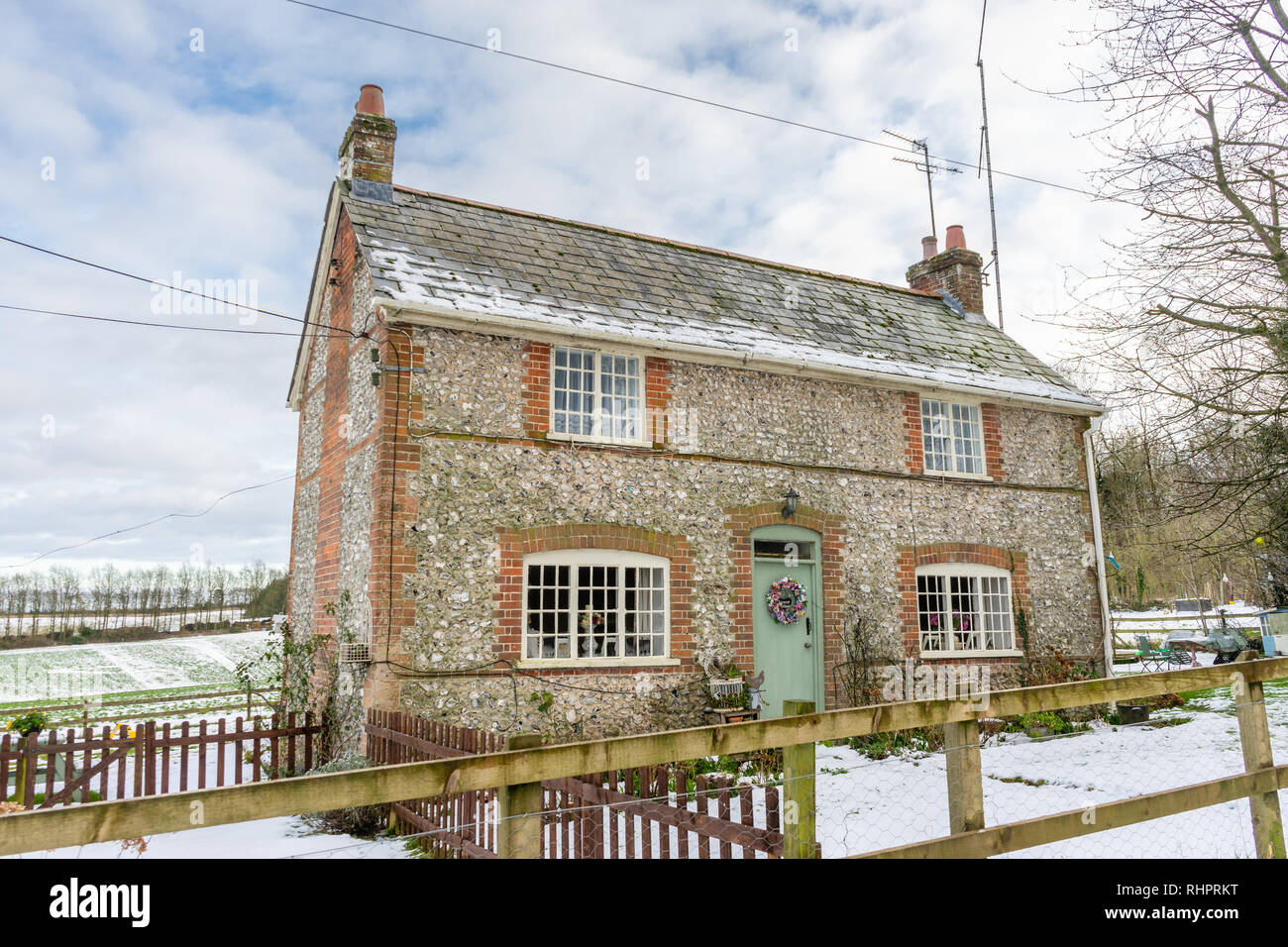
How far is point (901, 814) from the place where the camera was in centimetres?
732

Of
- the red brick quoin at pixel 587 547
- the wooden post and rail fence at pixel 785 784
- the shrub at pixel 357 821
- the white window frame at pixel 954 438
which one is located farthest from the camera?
the white window frame at pixel 954 438

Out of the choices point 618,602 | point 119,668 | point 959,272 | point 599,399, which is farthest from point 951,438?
point 119,668

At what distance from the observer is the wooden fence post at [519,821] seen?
289cm

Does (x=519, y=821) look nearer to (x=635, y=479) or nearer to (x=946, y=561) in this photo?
(x=635, y=479)

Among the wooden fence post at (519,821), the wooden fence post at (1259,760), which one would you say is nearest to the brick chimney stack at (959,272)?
the wooden fence post at (1259,760)

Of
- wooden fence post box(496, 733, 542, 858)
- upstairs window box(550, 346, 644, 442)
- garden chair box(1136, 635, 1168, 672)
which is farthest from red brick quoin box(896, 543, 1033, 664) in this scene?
wooden fence post box(496, 733, 542, 858)

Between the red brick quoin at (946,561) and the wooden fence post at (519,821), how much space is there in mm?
10582

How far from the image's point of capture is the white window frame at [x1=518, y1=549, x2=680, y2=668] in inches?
392

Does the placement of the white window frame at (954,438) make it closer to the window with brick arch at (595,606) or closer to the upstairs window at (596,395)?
the upstairs window at (596,395)
